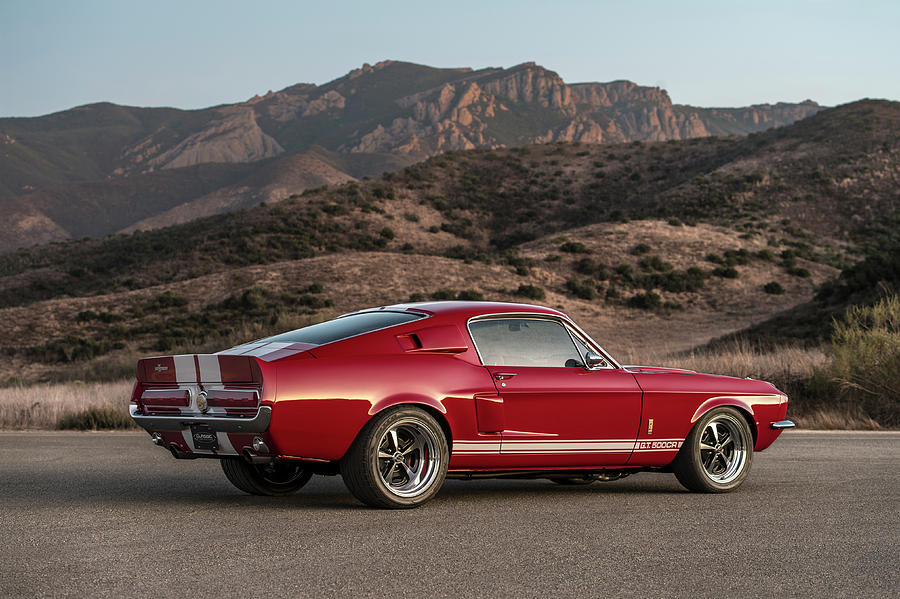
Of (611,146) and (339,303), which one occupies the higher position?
(611,146)

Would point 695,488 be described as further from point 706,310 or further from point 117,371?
point 706,310

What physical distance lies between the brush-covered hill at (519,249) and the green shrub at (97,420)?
15.0 metres

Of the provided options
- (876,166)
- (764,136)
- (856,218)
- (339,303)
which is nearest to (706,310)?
(339,303)

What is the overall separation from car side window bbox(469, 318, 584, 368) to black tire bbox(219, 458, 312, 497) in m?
1.78

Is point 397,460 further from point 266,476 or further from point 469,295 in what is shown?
point 469,295

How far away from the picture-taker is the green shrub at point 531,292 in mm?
48531

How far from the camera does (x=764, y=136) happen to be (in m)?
86.2

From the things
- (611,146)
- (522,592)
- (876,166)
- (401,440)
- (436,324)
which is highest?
(611,146)

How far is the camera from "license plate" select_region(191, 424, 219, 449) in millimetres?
6832

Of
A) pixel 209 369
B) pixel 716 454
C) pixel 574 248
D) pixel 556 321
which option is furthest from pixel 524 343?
pixel 574 248

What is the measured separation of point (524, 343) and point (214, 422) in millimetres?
2461

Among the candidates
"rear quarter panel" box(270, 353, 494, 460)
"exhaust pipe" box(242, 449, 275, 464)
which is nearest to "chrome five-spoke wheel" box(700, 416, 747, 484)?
"rear quarter panel" box(270, 353, 494, 460)

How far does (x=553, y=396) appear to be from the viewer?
298 inches

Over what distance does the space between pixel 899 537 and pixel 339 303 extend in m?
40.0
